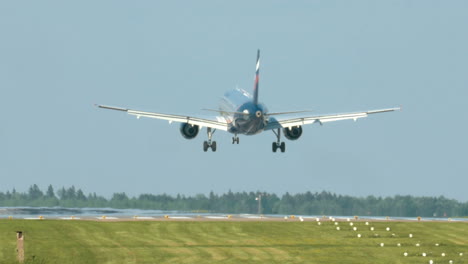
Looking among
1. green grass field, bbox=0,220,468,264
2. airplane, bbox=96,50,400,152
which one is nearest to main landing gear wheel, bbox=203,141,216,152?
airplane, bbox=96,50,400,152

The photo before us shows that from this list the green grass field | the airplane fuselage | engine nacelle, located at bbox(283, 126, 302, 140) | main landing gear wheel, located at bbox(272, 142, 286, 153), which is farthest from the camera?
engine nacelle, located at bbox(283, 126, 302, 140)

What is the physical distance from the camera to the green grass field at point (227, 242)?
89.1 m

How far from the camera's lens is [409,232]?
108 meters

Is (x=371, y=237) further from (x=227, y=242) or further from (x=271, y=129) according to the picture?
(x=271, y=129)

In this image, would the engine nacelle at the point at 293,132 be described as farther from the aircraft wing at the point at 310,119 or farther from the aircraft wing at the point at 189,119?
the aircraft wing at the point at 189,119

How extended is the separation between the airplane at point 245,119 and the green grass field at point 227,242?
14.4m

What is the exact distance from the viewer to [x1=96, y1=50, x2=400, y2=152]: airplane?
395 feet

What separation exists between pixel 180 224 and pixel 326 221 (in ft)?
58.6

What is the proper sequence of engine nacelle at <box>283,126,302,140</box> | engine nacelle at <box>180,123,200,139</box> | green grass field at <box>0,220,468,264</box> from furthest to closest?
engine nacelle at <box>180,123,200,139</box> < engine nacelle at <box>283,126,302,140</box> < green grass field at <box>0,220,468,264</box>

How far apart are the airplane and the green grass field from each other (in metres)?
14.4

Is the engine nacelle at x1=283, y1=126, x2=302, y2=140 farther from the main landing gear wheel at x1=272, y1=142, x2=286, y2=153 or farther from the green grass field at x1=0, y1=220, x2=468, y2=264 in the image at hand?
the green grass field at x1=0, y1=220, x2=468, y2=264

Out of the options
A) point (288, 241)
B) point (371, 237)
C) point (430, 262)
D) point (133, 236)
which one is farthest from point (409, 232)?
point (133, 236)

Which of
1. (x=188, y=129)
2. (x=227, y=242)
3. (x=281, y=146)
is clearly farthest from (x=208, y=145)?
(x=227, y=242)

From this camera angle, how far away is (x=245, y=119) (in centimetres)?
12025
